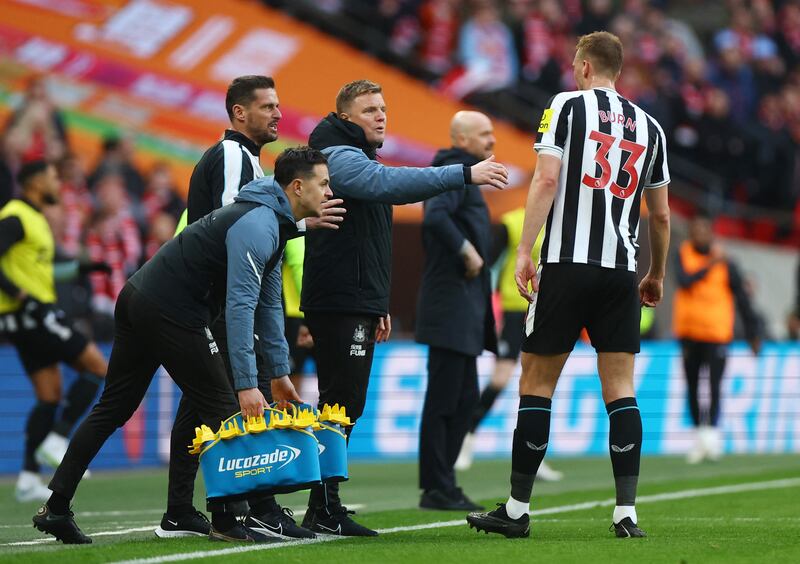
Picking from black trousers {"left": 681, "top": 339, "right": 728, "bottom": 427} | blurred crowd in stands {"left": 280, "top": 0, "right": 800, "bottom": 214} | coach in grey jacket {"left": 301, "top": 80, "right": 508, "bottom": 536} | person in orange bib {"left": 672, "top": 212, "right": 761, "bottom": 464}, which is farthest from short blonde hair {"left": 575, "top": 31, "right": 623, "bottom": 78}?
blurred crowd in stands {"left": 280, "top": 0, "right": 800, "bottom": 214}

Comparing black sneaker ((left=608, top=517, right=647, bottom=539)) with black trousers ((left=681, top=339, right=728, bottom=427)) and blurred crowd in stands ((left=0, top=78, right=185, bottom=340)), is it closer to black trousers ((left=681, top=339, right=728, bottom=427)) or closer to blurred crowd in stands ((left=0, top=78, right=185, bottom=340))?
black trousers ((left=681, top=339, right=728, bottom=427))

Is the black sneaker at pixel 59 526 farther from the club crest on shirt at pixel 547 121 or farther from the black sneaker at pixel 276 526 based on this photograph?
the club crest on shirt at pixel 547 121

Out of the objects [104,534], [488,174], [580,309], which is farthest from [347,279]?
[104,534]

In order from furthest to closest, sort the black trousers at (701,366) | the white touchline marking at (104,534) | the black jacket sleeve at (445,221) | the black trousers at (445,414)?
the black trousers at (701,366)
the black jacket sleeve at (445,221)
the black trousers at (445,414)
the white touchline marking at (104,534)

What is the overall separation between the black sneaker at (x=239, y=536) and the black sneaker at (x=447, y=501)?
226cm

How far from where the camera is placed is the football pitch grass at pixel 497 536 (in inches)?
253

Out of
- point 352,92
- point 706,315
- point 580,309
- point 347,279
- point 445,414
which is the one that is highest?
point 352,92

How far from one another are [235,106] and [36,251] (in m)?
3.71

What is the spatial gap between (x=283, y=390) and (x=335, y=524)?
2.60 ft

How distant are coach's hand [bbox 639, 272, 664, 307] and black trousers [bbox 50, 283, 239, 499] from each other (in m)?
2.08

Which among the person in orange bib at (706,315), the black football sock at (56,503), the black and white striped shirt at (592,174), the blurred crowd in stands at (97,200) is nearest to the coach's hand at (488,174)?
the black and white striped shirt at (592,174)

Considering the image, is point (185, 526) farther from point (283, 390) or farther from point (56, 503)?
point (283, 390)

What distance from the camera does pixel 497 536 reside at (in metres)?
7.35

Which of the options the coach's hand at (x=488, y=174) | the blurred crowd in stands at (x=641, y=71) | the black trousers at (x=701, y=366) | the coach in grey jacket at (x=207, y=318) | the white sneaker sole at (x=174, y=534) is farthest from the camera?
the blurred crowd in stands at (x=641, y=71)
